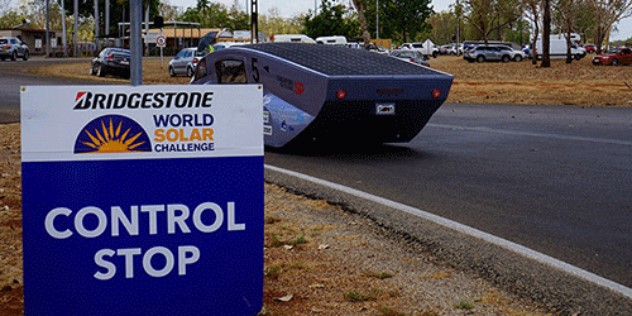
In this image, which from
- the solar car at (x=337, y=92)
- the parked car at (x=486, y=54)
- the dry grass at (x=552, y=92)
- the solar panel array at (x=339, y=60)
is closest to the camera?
the solar car at (x=337, y=92)

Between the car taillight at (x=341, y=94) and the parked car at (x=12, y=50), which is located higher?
the parked car at (x=12, y=50)

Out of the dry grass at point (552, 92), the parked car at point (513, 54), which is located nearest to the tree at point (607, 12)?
the parked car at point (513, 54)

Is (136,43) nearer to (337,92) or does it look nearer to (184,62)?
(337,92)

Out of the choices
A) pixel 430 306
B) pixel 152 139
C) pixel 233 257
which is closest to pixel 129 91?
pixel 152 139

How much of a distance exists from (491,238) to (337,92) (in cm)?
449

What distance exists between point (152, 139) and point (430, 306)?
182 centimetres

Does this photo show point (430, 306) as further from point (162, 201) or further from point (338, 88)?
point (338, 88)

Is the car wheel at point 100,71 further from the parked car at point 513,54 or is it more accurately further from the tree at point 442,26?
the tree at point 442,26

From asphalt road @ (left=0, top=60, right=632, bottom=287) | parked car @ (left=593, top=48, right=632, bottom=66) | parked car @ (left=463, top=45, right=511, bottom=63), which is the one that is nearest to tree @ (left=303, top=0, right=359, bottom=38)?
parked car @ (left=463, top=45, right=511, bottom=63)

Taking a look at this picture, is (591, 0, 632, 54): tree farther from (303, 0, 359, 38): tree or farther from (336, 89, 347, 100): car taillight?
(336, 89, 347, 100): car taillight

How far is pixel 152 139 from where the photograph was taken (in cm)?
392

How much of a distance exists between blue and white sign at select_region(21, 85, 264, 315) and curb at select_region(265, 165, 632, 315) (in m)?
1.84

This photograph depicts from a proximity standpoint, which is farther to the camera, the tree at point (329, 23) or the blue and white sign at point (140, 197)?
the tree at point (329, 23)

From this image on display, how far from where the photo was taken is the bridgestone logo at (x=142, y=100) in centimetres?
386
